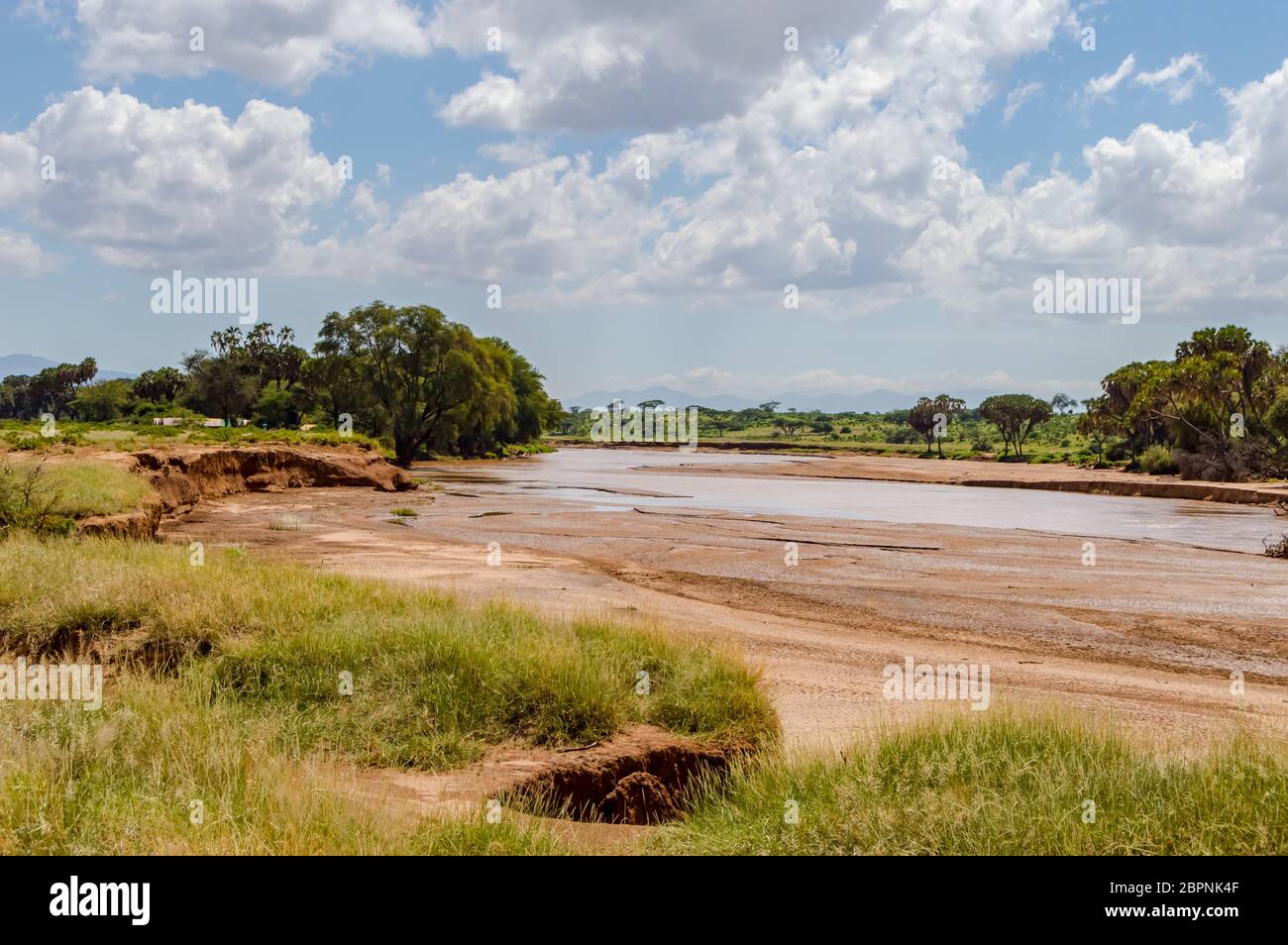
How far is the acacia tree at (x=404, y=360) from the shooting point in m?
66.2

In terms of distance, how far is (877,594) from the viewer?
18.8 metres

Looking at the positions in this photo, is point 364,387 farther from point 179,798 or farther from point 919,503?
point 179,798

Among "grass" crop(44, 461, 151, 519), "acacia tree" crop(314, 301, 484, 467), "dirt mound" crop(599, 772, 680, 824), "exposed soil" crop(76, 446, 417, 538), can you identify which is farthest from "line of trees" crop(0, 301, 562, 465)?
"dirt mound" crop(599, 772, 680, 824)

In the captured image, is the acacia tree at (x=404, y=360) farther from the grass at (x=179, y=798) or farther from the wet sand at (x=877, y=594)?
the grass at (x=179, y=798)

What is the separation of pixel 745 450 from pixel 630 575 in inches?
4536

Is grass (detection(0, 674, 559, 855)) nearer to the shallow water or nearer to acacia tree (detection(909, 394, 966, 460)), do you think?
the shallow water

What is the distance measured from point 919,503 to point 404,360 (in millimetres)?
37770

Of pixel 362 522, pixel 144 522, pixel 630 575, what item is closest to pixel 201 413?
pixel 362 522

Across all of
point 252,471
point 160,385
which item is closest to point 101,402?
point 160,385

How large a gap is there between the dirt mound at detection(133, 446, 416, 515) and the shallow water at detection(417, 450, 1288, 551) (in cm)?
522

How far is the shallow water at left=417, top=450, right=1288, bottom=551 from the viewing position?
3309cm

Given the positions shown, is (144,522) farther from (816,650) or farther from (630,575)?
(816,650)

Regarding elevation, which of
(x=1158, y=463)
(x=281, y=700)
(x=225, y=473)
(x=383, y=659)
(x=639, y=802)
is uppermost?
(x=225, y=473)

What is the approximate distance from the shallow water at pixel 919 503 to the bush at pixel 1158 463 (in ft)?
43.0
